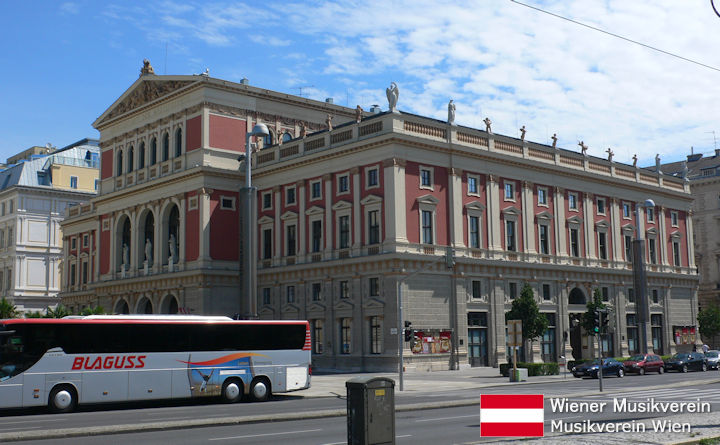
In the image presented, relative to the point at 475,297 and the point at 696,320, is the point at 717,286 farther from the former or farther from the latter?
the point at 475,297

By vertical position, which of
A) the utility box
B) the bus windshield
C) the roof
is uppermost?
the roof

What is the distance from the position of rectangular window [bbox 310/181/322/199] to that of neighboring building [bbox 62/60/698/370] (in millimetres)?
289

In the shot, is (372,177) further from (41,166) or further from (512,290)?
(41,166)

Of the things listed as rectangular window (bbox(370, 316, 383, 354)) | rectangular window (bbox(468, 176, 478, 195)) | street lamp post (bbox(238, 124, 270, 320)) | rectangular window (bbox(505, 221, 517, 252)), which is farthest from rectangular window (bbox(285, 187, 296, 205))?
street lamp post (bbox(238, 124, 270, 320))

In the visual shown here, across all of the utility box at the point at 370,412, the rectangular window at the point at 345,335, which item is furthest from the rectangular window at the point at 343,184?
the utility box at the point at 370,412

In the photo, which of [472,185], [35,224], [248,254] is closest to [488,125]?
[472,185]

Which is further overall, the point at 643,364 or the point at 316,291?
the point at 316,291

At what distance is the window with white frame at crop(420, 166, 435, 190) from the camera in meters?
57.4

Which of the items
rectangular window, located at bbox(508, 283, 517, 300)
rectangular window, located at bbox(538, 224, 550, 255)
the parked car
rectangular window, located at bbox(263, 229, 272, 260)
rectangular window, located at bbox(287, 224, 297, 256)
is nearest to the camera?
the parked car

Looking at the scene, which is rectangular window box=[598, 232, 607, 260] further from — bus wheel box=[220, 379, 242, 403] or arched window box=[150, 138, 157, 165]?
bus wheel box=[220, 379, 242, 403]

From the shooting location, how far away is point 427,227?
57.3 meters

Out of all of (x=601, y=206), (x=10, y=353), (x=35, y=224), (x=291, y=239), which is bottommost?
(x=10, y=353)

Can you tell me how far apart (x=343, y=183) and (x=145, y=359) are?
30212mm

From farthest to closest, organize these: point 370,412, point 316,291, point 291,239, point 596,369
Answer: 1. point 291,239
2. point 316,291
3. point 596,369
4. point 370,412
